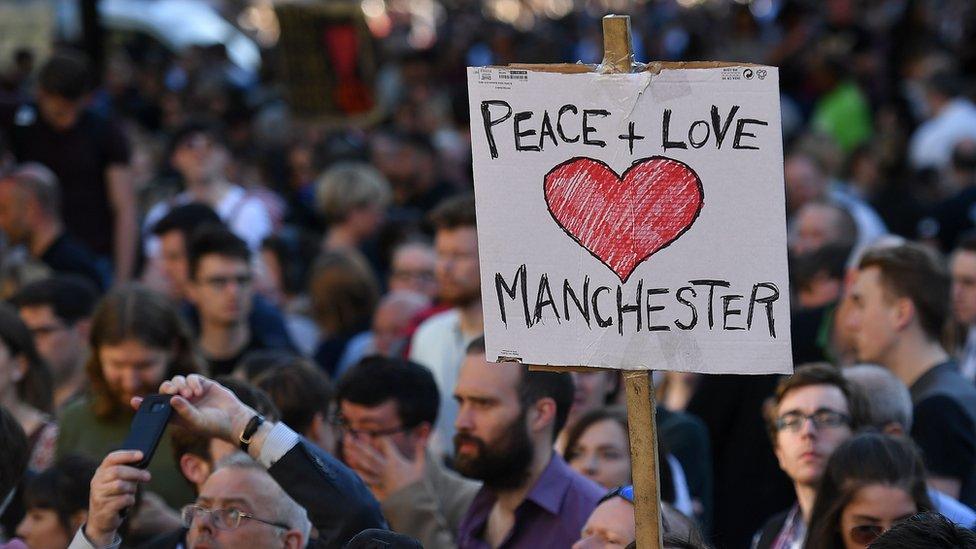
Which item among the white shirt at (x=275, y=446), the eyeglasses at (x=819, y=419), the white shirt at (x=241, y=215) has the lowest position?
the eyeglasses at (x=819, y=419)

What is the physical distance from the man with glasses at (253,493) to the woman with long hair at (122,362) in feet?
5.89

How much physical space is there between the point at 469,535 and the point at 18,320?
1.94 meters

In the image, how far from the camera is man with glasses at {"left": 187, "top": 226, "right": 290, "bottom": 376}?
6.91 m

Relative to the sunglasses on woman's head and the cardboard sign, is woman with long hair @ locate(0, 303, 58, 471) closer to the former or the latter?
the cardboard sign

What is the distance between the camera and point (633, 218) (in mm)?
3383

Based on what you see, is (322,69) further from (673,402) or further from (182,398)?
(182,398)

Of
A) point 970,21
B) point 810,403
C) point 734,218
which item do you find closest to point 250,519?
point 734,218

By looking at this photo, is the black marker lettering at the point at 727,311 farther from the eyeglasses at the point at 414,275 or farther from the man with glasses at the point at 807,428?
the eyeglasses at the point at 414,275

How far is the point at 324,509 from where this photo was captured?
3797 mm

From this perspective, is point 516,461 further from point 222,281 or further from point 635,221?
point 222,281

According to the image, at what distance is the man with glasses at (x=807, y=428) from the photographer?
4676mm

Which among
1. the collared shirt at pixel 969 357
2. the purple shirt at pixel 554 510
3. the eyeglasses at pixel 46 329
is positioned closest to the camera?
the purple shirt at pixel 554 510

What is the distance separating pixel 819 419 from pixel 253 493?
1.74 metres

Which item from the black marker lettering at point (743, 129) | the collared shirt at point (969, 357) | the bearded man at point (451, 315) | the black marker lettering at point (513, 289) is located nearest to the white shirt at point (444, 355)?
the bearded man at point (451, 315)
